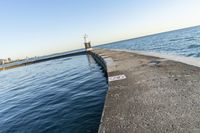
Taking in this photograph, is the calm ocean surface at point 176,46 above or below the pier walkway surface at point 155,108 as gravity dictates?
above

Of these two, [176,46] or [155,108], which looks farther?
[176,46]

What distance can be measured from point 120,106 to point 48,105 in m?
4.29

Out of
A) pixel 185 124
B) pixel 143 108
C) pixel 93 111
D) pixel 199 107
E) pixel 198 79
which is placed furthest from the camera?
pixel 93 111

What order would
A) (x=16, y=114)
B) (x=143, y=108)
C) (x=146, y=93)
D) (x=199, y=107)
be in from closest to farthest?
(x=199, y=107) < (x=143, y=108) < (x=146, y=93) < (x=16, y=114)

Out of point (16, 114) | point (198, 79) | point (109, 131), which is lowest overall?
point (16, 114)

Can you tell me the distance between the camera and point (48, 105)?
258 inches

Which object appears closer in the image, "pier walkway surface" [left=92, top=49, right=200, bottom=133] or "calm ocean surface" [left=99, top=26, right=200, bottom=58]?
"pier walkway surface" [left=92, top=49, right=200, bottom=133]

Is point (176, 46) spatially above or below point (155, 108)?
above

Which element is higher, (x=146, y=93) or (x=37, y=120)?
(x=146, y=93)

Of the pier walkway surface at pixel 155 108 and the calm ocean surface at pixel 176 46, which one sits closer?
the pier walkway surface at pixel 155 108

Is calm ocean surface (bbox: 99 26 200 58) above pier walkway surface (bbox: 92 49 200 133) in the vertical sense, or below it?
above

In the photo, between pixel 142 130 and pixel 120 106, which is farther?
pixel 120 106

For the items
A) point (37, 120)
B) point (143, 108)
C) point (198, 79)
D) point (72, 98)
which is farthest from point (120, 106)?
point (72, 98)

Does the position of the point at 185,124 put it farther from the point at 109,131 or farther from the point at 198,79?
the point at 198,79
